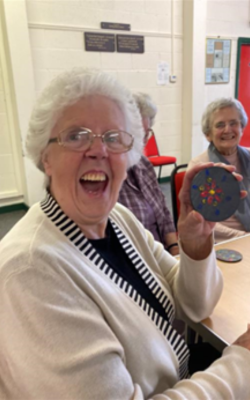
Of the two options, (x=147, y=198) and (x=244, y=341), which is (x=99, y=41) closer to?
(x=147, y=198)

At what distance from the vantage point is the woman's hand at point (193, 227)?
3.52 ft

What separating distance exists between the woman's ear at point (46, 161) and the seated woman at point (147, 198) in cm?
92

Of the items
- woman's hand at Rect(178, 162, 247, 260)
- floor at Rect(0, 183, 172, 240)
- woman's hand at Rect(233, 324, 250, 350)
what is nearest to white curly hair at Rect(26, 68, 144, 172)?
woman's hand at Rect(178, 162, 247, 260)

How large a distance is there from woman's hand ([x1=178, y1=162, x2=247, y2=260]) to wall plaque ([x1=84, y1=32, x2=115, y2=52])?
144 inches

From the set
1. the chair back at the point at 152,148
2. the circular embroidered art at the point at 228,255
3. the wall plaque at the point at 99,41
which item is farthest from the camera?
the chair back at the point at 152,148

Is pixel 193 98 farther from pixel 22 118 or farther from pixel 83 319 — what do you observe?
pixel 83 319

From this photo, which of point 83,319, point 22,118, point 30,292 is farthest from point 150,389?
point 22,118

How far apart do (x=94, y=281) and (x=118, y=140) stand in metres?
0.40

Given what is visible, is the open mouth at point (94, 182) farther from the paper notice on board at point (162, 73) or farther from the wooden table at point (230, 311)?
the paper notice on board at point (162, 73)

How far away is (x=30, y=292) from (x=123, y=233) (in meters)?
0.47

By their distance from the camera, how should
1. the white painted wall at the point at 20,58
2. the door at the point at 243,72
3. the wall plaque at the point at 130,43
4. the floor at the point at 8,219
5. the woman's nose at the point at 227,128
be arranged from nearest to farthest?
1. the woman's nose at the point at 227,128
2. the white painted wall at the point at 20,58
3. the floor at the point at 8,219
4. the wall plaque at the point at 130,43
5. the door at the point at 243,72

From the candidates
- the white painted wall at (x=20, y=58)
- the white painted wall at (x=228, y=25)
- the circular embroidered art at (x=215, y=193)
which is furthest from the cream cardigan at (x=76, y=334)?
the white painted wall at (x=228, y=25)

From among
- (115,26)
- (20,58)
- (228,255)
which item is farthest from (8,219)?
(228,255)

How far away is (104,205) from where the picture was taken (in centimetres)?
94
